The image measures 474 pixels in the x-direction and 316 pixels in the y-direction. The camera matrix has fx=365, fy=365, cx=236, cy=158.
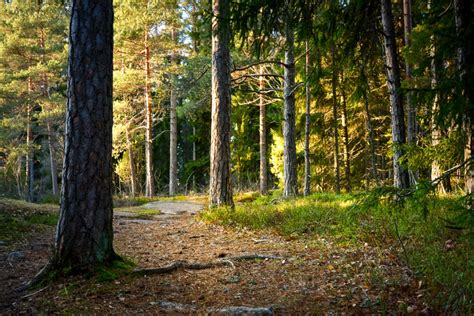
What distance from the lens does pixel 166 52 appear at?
20.0m

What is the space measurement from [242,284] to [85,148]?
2309mm

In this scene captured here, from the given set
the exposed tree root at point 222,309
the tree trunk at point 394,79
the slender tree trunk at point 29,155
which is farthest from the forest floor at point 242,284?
the slender tree trunk at point 29,155

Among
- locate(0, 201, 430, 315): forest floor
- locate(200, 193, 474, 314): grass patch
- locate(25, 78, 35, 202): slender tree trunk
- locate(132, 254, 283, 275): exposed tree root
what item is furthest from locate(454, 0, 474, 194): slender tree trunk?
locate(25, 78, 35, 202): slender tree trunk

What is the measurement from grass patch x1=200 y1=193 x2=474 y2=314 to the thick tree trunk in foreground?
2.78m

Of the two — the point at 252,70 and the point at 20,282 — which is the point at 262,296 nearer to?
the point at 20,282

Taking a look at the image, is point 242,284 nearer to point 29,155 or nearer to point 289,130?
point 289,130

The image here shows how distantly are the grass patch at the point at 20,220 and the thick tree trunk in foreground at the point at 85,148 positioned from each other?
3599 mm

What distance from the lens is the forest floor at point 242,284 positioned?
3.34 meters

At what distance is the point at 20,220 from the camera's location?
27.9 ft

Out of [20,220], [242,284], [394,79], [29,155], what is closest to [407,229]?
[242,284]

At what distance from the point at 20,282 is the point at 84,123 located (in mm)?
1999

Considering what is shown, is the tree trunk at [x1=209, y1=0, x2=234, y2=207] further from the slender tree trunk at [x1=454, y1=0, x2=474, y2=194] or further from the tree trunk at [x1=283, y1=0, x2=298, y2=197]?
the slender tree trunk at [x1=454, y1=0, x2=474, y2=194]

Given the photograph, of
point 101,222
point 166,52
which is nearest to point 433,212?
point 101,222

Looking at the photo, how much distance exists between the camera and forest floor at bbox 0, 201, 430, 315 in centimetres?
334
